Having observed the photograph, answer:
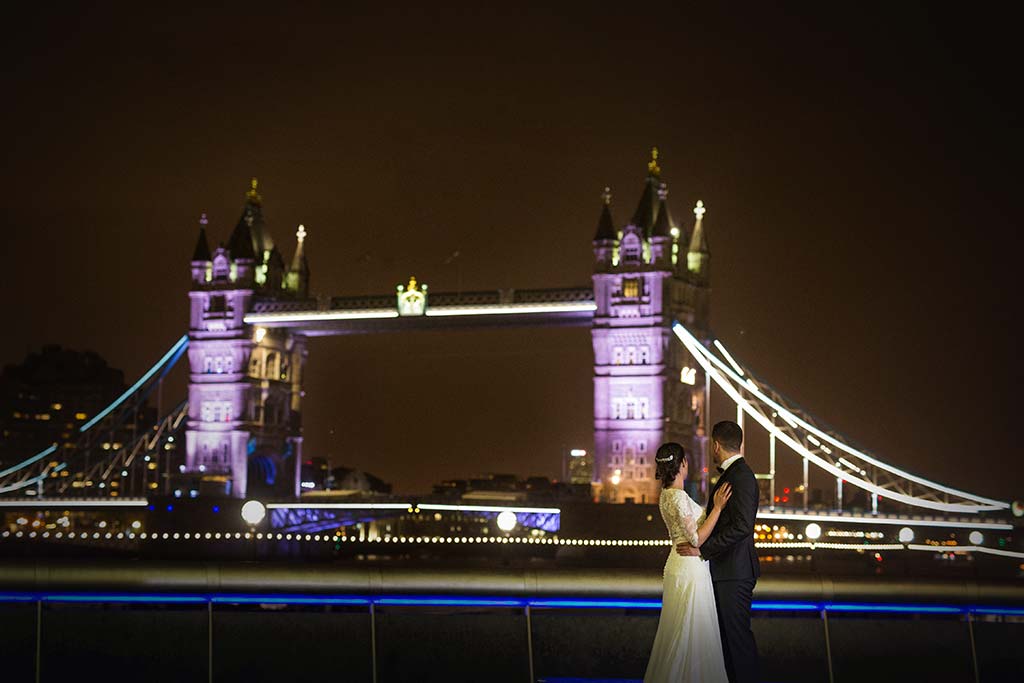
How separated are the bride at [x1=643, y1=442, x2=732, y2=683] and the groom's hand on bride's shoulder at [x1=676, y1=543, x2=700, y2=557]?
0.03 metres

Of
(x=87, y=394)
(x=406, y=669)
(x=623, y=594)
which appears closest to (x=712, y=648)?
(x=623, y=594)

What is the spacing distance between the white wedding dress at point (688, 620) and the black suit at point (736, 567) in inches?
2.8

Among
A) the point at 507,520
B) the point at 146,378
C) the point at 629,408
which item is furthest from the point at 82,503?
the point at 629,408

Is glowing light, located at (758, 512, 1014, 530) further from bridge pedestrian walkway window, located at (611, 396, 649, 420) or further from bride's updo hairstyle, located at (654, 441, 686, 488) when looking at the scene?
bride's updo hairstyle, located at (654, 441, 686, 488)

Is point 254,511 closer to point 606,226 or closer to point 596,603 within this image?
point 606,226

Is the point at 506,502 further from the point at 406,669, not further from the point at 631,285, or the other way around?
the point at 406,669

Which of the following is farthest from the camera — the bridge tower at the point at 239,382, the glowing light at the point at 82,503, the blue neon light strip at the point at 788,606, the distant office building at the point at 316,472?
the distant office building at the point at 316,472

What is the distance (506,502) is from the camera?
68250 mm

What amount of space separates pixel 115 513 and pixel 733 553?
79.8 metres

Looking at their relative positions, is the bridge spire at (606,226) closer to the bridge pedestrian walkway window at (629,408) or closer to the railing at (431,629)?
the bridge pedestrian walkway window at (629,408)

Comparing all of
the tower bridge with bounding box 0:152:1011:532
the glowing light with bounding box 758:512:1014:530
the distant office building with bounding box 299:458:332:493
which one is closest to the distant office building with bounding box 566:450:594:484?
the tower bridge with bounding box 0:152:1011:532

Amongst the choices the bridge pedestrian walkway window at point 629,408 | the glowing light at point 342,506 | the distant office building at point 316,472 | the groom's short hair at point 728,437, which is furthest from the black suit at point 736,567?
the distant office building at point 316,472

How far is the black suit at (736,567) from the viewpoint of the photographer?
10.5m

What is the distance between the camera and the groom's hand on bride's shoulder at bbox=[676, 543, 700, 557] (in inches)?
418
